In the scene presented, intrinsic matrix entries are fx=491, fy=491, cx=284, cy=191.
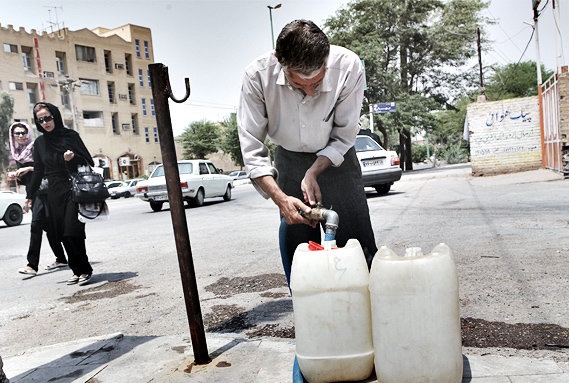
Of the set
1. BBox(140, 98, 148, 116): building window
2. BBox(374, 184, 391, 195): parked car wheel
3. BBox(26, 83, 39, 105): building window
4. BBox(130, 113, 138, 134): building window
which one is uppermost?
BBox(26, 83, 39, 105): building window

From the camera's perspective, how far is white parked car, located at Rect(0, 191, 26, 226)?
14.0 meters

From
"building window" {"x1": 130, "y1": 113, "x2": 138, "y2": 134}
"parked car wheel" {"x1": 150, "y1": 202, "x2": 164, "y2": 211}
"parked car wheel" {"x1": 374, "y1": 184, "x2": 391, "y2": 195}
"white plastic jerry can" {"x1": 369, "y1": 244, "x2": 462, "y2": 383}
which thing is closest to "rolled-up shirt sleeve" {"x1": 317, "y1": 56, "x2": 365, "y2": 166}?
"white plastic jerry can" {"x1": 369, "y1": 244, "x2": 462, "y2": 383}

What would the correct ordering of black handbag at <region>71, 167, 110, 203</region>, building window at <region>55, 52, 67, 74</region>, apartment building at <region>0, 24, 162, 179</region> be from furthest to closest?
building window at <region>55, 52, 67, 74</region> → apartment building at <region>0, 24, 162, 179</region> → black handbag at <region>71, 167, 110, 203</region>

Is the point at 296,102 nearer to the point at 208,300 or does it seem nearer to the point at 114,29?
the point at 208,300

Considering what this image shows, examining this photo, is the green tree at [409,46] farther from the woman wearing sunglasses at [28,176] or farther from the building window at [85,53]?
the building window at [85,53]

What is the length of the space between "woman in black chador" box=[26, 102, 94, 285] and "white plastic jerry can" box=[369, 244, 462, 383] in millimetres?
3912

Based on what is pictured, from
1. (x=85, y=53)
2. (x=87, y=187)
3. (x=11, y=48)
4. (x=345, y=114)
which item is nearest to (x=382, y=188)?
(x=87, y=187)

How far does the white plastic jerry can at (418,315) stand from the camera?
1764 mm

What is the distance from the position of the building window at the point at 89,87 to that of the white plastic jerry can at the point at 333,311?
4690 cm

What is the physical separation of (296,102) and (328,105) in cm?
15

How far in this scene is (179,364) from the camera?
8.20 ft

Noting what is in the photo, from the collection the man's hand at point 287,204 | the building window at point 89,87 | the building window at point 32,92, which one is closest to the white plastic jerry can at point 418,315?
the man's hand at point 287,204

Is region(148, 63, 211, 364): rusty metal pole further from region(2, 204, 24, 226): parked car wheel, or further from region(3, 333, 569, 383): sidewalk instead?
region(2, 204, 24, 226): parked car wheel

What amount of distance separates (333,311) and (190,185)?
13.2m
